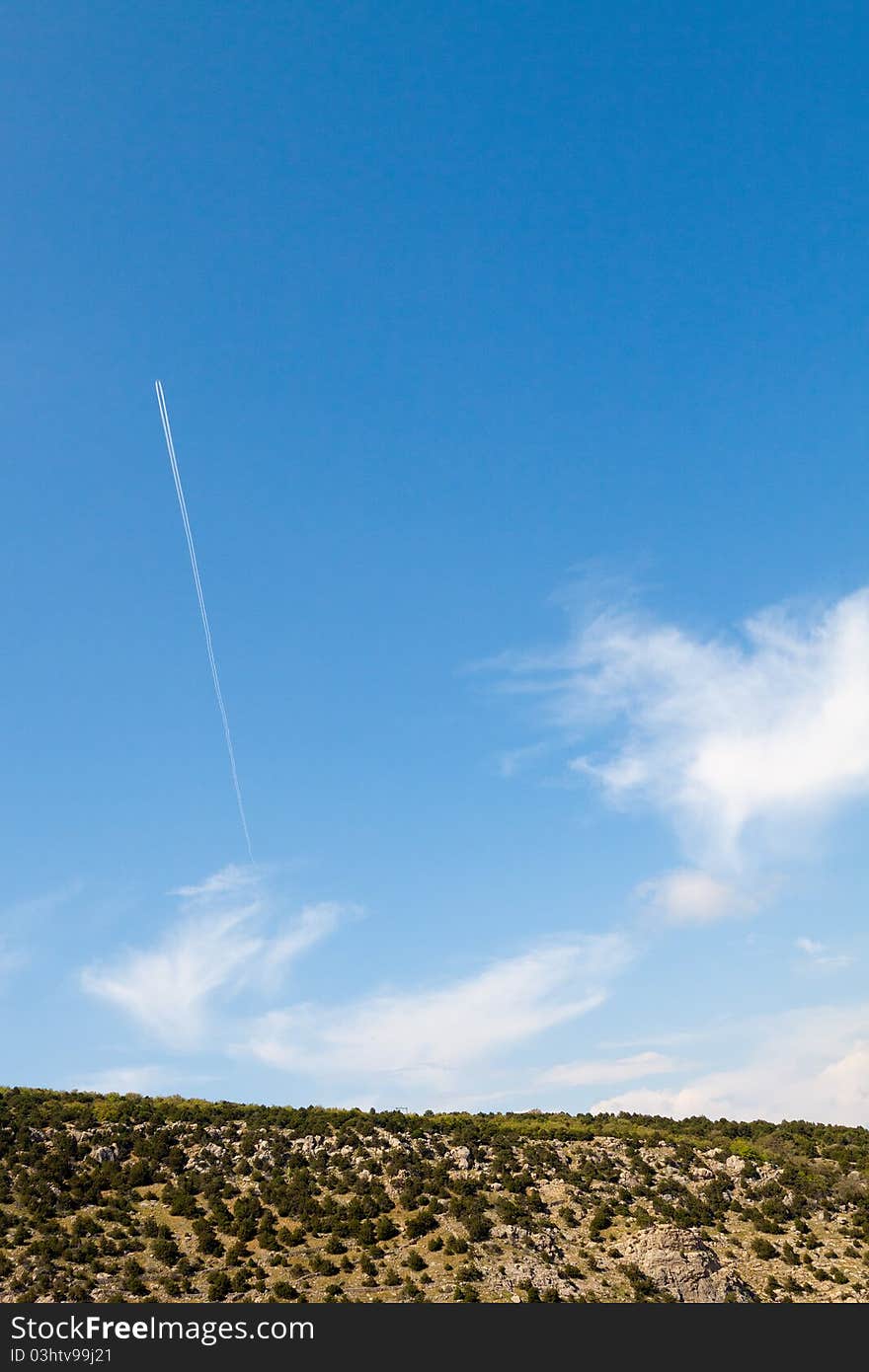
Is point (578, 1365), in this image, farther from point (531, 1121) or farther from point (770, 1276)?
point (531, 1121)

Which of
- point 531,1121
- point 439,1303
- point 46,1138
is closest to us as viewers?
point 439,1303

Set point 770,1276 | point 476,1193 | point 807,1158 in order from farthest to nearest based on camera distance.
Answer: point 807,1158 < point 476,1193 < point 770,1276

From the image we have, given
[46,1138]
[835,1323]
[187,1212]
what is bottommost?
[835,1323]

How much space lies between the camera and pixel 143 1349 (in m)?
30.6

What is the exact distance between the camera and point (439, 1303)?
1524 inches

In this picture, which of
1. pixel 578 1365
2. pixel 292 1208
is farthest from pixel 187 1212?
pixel 578 1365

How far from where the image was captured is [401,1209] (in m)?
49.9

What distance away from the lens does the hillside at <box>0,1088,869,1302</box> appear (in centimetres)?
4138

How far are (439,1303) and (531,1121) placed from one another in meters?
37.1

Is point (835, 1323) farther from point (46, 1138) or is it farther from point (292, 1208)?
point (46, 1138)

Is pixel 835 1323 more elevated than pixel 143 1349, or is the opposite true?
pixel 143 1349

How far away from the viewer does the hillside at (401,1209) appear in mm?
41375

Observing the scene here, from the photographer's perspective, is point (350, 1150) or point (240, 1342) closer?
point (240, 1342)

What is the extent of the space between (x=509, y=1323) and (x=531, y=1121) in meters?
40.1
